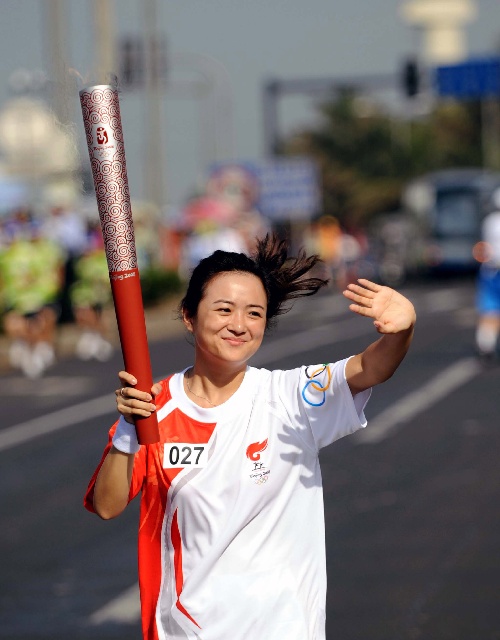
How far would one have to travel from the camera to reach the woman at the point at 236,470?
3484 millimetres

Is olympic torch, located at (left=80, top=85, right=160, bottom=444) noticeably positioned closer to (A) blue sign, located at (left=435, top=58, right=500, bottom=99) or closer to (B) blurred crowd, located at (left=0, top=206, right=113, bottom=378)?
(B) blurred crowd, located at (left=0, top=206, right=113, bottom=378)

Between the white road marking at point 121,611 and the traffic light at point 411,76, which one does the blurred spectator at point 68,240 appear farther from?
the white road marking at point 121,611

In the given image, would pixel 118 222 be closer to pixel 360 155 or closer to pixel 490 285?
pixel 490 285

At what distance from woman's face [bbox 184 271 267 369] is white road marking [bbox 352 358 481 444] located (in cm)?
807

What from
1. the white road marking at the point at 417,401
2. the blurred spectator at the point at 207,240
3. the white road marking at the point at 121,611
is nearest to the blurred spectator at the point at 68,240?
the blurred spectator at the point at 207,240

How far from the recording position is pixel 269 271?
12.2 feet

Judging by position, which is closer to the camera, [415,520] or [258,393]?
[258,393]

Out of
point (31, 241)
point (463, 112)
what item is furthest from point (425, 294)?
point (463, 112)

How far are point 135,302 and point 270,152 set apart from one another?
42591 millimetres

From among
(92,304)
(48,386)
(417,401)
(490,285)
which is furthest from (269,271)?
(92,304)

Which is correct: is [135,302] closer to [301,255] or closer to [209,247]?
[301,255]

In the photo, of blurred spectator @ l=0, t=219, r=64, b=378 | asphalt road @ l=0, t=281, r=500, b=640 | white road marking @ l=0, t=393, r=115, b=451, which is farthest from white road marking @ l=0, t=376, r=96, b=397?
white road marking @ l=0, t=393, r=115, b=451

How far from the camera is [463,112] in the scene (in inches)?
3206

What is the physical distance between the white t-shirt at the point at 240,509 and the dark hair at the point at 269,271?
209 millimetres
